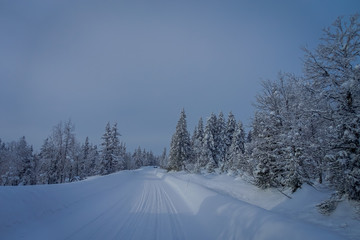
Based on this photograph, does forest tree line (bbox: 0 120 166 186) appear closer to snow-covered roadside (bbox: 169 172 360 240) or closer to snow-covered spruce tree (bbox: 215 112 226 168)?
snow-covered spruce tree (bbox: 215 112 226 168)

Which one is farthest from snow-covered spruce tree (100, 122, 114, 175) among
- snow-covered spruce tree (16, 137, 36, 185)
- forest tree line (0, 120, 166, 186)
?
snow-covered spruce tree (16, 137, 36, 185)

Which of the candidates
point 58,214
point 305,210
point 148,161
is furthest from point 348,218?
point 148,161

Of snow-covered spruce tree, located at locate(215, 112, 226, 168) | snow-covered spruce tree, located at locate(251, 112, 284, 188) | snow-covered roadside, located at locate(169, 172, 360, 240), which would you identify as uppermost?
snow-covered spruce tree, located at locate(215, 112, 226, 168)

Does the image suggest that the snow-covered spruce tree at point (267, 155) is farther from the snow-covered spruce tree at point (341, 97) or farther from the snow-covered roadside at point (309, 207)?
the snow-covered spruce tree at point (341, 97)

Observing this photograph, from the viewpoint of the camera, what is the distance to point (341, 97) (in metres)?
7.46

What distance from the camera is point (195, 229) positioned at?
225 inches

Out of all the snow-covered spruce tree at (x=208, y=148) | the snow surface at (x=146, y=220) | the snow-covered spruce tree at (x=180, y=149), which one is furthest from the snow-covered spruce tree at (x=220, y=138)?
the snow surface at (x=146, y=220)

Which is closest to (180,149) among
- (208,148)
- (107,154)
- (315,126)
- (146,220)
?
(208,148)

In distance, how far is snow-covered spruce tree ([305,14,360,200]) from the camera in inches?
267

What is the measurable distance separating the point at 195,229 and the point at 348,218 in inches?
224

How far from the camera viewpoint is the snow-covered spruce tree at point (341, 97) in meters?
6.78

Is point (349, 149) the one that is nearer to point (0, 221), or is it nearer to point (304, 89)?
point (304, 89)

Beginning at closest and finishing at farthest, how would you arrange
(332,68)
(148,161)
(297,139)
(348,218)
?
(348,218) < (332,68) < (297,139) < (148,161)

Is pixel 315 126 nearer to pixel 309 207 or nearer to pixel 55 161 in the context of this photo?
pixel 309 207
